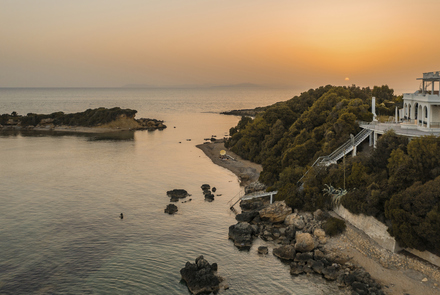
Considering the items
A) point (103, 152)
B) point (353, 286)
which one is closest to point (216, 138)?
point (103, 152)

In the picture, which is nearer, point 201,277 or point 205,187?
point 201,277

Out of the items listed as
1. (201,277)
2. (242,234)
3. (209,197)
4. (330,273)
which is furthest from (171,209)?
(330,273)

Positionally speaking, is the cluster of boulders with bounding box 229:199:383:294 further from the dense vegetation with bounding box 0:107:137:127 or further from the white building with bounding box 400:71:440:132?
the dense vegetation with bounding box 0:107:137:127

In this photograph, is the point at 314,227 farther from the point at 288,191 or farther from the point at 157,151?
the point at 157,151

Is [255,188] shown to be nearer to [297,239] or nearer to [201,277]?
[297,239]

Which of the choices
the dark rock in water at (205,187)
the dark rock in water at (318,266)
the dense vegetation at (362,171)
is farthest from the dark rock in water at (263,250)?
the dark rock in water at (205,187)

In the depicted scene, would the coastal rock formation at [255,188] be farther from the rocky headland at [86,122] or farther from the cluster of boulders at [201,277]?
the rocky headland at [86,122]
